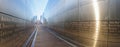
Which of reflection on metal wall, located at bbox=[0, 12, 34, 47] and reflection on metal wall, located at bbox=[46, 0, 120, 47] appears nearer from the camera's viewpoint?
reflection on metal wall, located at bbox=[0, 12, 34, 47]

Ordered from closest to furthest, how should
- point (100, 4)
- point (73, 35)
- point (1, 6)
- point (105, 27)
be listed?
point (1, 6), point (105, 27), point (100, 4), point (73, 35)

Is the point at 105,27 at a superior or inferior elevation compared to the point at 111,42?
superior

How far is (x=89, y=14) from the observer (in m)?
11.6

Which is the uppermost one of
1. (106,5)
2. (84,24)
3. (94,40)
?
(106,5)

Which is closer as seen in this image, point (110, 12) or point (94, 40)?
point (110, 12)

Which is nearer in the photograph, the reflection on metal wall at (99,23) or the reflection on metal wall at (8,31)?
the reflection on metal wall at (8,31)

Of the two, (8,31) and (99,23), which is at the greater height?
(99,23)

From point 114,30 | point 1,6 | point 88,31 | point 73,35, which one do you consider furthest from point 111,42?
point 73,35

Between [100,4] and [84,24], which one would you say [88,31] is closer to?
[84,24]

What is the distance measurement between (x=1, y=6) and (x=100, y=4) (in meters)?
5.85

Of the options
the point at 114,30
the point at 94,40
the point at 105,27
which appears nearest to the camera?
the point at 114,30

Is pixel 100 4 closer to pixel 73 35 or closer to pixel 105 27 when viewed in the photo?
pixel 105 27

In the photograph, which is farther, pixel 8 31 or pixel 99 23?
pixel 99 23

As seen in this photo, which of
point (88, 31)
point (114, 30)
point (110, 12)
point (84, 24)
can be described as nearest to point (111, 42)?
point (114, 30)
